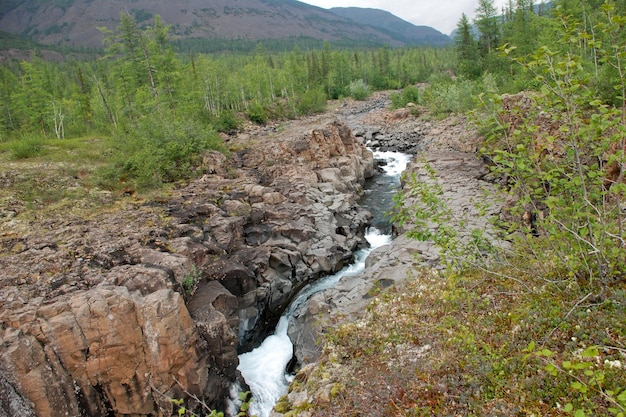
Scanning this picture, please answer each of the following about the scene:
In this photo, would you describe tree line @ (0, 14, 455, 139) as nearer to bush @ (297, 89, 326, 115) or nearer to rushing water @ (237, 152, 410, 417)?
bush @ (297, 89, 326, 115)

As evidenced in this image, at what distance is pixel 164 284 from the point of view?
1078 centimetres

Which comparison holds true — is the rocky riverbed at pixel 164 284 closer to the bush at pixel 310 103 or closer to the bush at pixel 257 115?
the bush at pixel 257 115

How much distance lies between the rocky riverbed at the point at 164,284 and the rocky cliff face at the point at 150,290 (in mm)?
36

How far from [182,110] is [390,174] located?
19250 millimetres

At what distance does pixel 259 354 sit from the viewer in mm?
12789

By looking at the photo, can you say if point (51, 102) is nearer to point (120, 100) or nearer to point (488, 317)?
point (120, 100)

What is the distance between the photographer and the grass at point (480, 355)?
4.86 meters

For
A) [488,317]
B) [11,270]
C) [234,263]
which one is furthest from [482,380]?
[11,270]

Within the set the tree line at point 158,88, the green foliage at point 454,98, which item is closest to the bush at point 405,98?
the green foliage at point 454,98

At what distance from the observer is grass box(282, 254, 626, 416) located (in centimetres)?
486

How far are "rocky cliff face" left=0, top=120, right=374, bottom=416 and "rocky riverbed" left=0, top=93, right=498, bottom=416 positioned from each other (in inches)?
1.4

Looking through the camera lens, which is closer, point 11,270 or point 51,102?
point 11,270

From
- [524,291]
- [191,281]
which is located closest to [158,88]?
[191,281]

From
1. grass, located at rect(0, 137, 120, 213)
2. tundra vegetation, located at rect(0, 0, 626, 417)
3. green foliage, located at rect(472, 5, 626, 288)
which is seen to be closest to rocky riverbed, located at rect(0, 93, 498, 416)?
grass, located at rect(0, 137, 120, 213)
